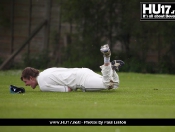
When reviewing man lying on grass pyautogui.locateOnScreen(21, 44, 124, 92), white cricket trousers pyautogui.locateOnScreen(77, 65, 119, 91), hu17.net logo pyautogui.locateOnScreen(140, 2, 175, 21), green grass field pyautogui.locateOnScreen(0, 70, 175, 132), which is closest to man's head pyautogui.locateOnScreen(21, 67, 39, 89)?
man lying on grass pyautogui.locateOnScreen(21, 44, 124, 92)

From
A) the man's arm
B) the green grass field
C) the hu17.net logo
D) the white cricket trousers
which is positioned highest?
the hu17.net logo

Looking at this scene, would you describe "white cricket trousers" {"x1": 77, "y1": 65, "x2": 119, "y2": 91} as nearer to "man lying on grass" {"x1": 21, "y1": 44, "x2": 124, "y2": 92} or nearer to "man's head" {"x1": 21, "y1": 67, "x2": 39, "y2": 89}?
"man lying on grass" {"x1": 21, "y1": 44, "x2": 124, "y2": 92}

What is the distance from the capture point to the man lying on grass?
14555 millimetres

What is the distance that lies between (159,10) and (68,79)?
11.7 m

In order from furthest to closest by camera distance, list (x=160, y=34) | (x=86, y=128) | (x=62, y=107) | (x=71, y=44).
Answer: (x=71, y=44), (x=160, y=34), (x=62, y=107), (x=86, y=128)

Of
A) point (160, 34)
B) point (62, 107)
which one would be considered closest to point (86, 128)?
point (62, 107)

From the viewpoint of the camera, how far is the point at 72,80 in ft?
48.1

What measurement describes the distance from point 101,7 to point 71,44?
2.24 meters

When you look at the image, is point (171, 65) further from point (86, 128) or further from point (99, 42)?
point (86, 128)

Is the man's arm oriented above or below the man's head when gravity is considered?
below

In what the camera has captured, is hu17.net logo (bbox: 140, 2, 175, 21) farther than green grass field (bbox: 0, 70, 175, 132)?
Yes

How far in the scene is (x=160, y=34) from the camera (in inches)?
1067

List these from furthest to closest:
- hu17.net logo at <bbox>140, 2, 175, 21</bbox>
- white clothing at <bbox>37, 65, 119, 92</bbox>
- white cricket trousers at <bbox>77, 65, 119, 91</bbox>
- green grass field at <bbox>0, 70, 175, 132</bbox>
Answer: hu17.net logo at <bbox>140, 2, 175, 21</bbox> < white cricket trousers at <bbox>77, 65, 119, 91</bbox> < white clothing at <bbox>37, 65, 119, 92</bbox> < green grass field at <bbox>0, 70, 175, 132</bbox>

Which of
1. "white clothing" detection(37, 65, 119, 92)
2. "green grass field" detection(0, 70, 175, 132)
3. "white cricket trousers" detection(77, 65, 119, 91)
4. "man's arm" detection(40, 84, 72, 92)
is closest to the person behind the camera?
"green grass field" detection(0, 70, 175, 132)
